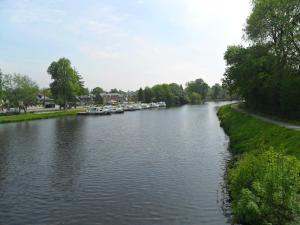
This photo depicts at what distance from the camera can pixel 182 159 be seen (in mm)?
34969

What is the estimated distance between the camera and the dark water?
20.2m

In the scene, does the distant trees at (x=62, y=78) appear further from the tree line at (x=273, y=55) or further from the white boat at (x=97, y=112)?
the tree line at (x=273, y=55)

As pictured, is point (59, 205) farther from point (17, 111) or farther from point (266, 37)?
point (17, 111)

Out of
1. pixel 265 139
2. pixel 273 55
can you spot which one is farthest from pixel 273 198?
pixel 273 55

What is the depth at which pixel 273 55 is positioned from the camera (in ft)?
182

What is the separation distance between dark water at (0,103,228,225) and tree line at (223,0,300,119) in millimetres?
12551

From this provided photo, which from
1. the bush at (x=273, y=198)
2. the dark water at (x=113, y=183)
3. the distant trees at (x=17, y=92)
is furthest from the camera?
the distant trees at (x=17, y=92)

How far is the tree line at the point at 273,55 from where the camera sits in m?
50.7

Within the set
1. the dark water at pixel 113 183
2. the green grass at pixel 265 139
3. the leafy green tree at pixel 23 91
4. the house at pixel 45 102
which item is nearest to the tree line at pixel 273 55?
the green grass at pixel 265 139

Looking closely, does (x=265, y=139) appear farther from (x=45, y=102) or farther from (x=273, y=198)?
(x=45, y=102)

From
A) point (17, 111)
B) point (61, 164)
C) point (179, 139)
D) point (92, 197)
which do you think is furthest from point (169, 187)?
point (17, 111)

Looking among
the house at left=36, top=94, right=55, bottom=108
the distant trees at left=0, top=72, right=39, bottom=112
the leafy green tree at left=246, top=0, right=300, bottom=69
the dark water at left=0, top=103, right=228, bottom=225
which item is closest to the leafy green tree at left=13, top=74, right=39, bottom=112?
the distant trees at left=0, top=72, right=39, bottom=112

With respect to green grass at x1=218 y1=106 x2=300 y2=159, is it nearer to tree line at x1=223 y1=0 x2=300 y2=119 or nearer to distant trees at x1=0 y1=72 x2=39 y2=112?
tree line at x1=223 y1=0 x2=300 y2=119

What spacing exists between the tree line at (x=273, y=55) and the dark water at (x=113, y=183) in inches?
494
